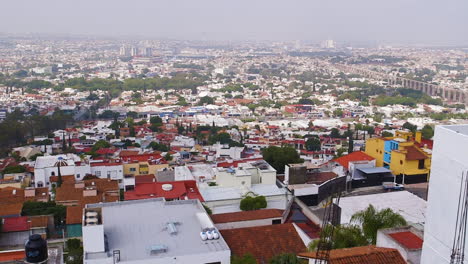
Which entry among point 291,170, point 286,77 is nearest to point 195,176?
point 291,170

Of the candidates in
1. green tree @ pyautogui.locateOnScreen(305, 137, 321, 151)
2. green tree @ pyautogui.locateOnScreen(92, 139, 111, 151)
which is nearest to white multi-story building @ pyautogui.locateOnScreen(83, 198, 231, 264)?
green tree @ pyautogui.locateOnScreen(92, 139, 111, 151)

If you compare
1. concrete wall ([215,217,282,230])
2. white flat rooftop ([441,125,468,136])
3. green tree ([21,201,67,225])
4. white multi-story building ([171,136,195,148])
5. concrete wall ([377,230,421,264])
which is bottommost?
white multi-story building ([171,136,195,148])

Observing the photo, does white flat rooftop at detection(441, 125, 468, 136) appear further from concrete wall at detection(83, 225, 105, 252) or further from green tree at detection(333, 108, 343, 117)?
green tree at detection(333, 108, 343, 117)

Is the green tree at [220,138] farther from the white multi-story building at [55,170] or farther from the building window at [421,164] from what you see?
the building window at [421,164]

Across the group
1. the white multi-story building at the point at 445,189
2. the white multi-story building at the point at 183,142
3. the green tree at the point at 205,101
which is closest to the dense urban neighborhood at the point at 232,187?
the white multi-story building at the point at 445,189

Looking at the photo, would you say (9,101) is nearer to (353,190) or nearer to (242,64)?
(353,190)

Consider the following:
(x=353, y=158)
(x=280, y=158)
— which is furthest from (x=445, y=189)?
(x=280, y=158)
